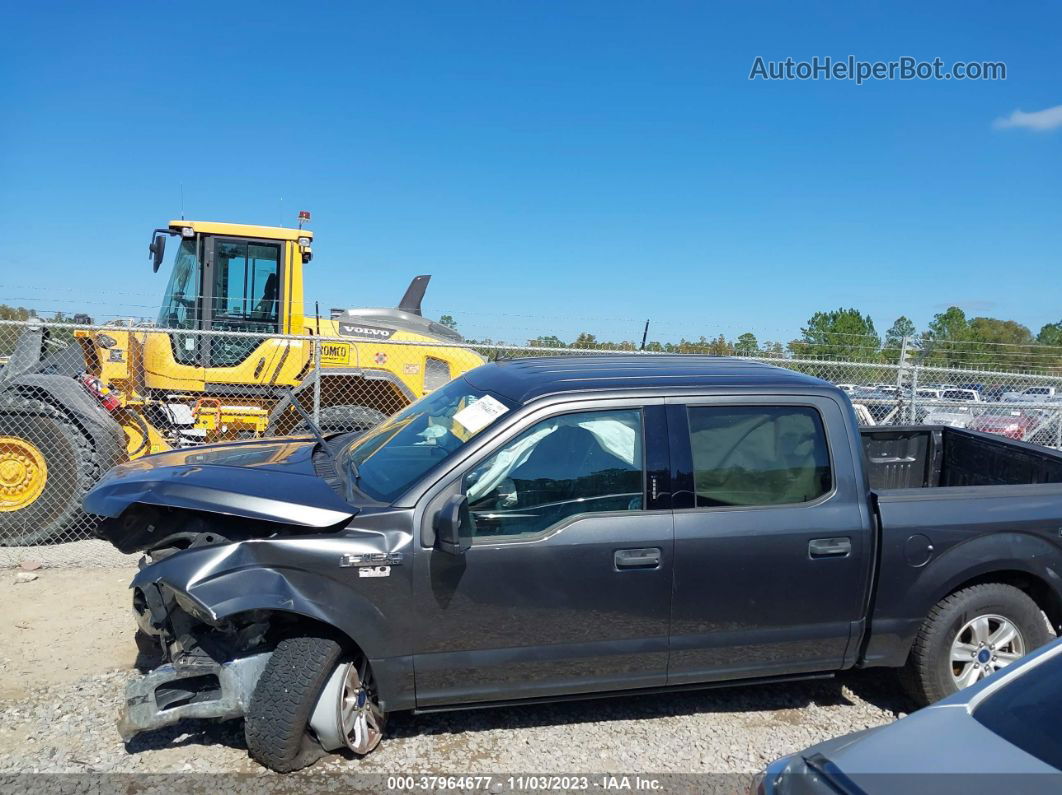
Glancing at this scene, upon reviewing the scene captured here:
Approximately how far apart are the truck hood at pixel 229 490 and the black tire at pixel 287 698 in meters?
0.54

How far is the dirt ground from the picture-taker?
4211 millimetres

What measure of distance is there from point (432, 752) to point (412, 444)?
1.43 m

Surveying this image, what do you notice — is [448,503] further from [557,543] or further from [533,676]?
[533,676]

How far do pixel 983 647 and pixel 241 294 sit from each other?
703 cm

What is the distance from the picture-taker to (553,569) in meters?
3.34

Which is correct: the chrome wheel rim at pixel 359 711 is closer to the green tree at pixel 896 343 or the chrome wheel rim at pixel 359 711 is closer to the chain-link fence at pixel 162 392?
the chain-link fence at pixel 162 392

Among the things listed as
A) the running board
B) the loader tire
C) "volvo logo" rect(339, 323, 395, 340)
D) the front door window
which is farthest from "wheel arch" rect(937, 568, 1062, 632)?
the loader tire

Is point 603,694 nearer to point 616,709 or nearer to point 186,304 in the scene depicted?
point 616,709

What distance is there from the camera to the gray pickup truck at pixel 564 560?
10.6ft

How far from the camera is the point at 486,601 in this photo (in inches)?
129

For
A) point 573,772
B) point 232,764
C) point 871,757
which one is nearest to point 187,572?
point 232,764

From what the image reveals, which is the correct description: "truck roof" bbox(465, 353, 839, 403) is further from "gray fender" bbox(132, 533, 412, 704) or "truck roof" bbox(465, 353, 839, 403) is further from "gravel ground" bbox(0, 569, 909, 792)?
"gravel ground" bbox(0, 569, 909, 792)

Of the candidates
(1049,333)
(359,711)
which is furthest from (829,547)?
(1049,333)

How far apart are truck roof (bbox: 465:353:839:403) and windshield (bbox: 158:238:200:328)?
4.67 meters
